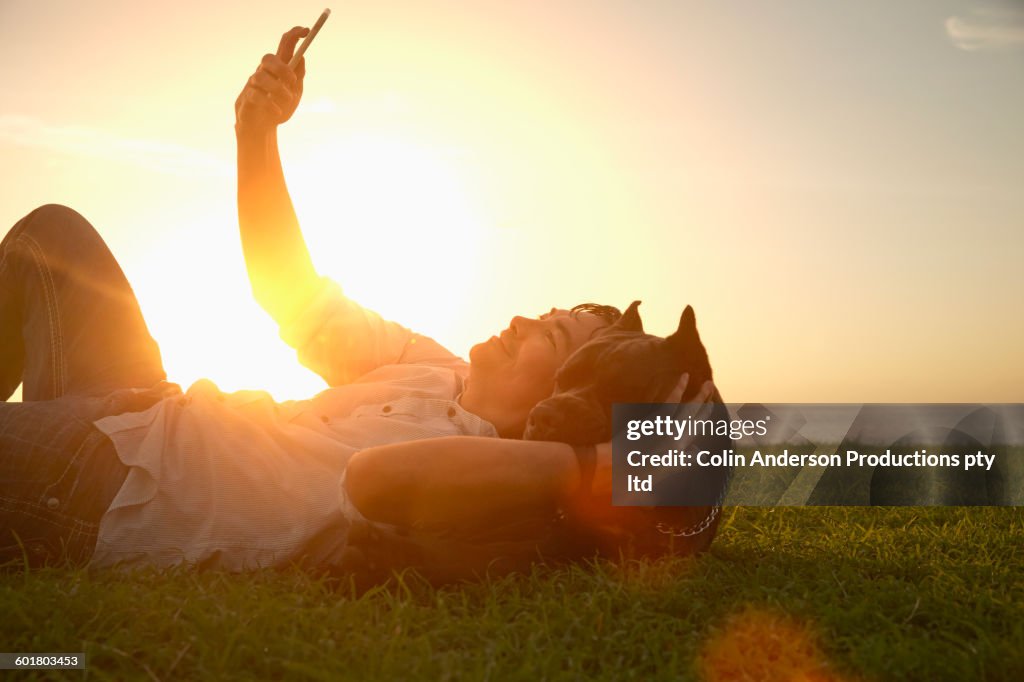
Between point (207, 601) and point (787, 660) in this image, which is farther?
point (207, 601)

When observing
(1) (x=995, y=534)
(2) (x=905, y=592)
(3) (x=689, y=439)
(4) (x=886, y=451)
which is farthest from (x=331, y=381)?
(4) (x=886, y=451)

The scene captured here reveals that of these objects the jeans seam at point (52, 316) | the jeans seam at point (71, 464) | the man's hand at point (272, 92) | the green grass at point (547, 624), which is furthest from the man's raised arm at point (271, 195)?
the green grass at point (547, 624)

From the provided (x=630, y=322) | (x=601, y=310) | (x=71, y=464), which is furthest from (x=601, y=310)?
(x=71, y=464)

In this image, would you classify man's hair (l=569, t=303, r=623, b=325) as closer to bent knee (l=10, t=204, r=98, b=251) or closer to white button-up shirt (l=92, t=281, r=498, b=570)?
white button-up shirt (l=92, t=281, r=498, b=570)

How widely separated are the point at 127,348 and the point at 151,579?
1.35m

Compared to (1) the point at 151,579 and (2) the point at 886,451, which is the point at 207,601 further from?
(2) the point at 886,451

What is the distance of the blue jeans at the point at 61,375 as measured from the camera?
3.06 meters

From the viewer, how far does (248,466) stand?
3314 mm

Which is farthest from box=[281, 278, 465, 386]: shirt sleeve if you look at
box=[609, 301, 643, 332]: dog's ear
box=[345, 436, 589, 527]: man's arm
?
box=[345, 436, 589, 527]: man's arm

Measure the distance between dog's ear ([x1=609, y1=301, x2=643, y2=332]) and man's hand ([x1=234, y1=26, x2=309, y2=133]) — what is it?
6.62 ft

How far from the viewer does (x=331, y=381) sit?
430 cm

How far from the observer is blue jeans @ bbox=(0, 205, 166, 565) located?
3.06 metres

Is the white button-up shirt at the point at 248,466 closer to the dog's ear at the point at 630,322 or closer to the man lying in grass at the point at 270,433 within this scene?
the man lying in grass at the point at 270,433

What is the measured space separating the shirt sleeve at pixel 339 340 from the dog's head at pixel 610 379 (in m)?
1.14
